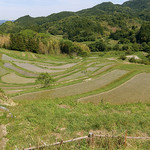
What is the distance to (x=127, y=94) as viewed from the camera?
15656mm

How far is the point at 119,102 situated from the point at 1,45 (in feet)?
191

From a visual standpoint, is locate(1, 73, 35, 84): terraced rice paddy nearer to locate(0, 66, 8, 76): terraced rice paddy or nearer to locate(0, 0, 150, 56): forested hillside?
locate(0, 66, 8, 76): terraced rice paddy

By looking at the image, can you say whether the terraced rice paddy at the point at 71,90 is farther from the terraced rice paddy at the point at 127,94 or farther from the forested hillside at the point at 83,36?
the forested hillside at the point at 83,36

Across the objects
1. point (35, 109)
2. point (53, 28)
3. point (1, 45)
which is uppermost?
point (53, 28)

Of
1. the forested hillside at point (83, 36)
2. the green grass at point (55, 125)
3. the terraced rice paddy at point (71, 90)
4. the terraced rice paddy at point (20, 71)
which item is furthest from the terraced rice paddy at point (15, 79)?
the forested hillside at point (83, 36)

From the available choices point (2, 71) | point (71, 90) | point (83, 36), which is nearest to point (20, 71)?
point (2, 71)

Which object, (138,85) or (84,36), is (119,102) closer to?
(138,85)

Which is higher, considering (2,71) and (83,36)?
(83,36)

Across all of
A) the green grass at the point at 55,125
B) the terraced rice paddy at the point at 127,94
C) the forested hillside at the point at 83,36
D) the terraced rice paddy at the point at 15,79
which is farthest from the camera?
the forested hillside at the point at 83,36

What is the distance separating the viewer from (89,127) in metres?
7.89

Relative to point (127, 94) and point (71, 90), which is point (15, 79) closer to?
point (71, 90)

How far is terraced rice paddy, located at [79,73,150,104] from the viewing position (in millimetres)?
14416

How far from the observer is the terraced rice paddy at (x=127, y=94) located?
14.4 metres

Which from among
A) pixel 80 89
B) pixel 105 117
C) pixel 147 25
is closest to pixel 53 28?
pixel 147 25
